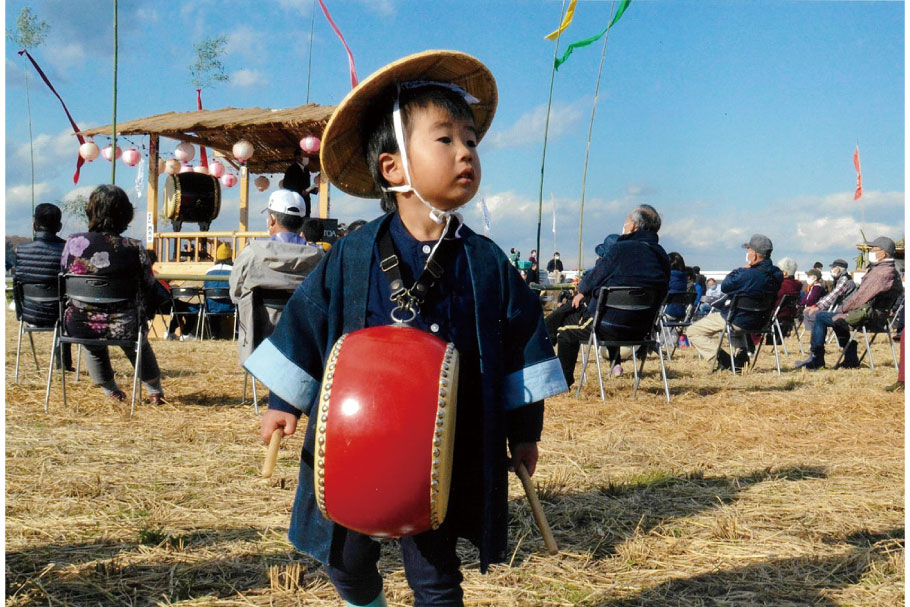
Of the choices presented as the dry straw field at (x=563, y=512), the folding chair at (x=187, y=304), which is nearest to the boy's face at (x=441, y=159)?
the dry straw field at (x=563, y=512)

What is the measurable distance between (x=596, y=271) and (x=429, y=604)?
460cm

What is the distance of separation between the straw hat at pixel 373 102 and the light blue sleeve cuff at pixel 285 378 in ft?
Answer: 1.88

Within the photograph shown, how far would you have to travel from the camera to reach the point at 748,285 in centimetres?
802

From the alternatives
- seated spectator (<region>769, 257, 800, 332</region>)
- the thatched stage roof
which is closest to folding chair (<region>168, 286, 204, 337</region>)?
the thatched stage roof

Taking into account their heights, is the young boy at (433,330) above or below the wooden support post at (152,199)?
below

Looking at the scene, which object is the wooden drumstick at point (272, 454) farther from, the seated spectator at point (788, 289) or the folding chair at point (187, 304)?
the folding chair at point (187, 304)

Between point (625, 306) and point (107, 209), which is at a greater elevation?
point (107, 209)

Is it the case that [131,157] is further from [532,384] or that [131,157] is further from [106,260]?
[532,384]

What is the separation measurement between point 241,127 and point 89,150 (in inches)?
130

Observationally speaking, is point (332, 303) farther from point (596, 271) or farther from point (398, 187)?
point (596, 271)

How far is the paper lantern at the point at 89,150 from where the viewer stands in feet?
47.9

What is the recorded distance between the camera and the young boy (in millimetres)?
1733

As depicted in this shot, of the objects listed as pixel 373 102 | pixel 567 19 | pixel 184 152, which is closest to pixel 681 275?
pixel 567 19

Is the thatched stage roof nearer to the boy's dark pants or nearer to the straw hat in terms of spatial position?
the straw hat
